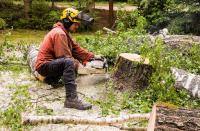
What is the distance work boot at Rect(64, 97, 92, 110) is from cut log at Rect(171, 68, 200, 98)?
5.32 ft

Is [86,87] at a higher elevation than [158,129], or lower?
lower

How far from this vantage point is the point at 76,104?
7684 mm

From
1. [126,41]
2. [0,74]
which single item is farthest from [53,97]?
[126,41]

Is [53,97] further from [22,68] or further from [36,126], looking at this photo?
[22,68]

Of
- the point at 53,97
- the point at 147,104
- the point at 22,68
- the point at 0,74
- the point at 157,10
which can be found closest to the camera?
the point at 147,104

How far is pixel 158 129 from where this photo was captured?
4938 mm

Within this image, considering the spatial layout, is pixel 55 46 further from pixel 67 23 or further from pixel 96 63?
pixel 96 63

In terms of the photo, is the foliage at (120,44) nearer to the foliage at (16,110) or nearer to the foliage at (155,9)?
the foliage at (16,110)

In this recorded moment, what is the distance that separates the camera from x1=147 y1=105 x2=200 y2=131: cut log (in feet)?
16.3

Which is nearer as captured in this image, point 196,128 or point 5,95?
point 196,128

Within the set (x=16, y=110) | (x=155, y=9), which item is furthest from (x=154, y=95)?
(x=155, y=9)

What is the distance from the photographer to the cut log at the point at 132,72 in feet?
28.4

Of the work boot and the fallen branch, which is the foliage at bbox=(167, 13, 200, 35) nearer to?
the work boot

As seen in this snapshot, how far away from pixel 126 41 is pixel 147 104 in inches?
153
